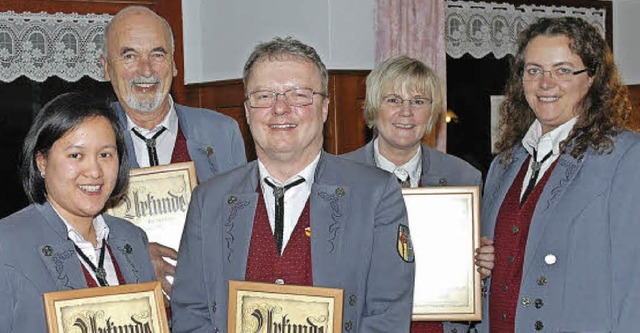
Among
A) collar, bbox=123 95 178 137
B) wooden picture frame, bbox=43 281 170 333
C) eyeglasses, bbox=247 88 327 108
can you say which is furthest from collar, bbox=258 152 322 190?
collar, bbox=123 95 178 137

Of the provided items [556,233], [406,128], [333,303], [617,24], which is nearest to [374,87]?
A: [406,128]

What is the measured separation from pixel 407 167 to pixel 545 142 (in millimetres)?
718

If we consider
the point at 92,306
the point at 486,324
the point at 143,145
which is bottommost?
the point at 486,324

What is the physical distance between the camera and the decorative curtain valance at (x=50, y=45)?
5789 mm

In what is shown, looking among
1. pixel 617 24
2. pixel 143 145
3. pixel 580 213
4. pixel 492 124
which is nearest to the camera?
pixel 580 213

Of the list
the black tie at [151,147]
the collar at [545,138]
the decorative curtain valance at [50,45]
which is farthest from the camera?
the decorative curtain valance at [50,45]

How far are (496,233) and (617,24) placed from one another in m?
5.50

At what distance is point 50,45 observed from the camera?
5945 millimetres

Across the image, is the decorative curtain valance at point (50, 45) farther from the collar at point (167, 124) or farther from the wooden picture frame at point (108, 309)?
the wooden picture frame at point (108, 309)

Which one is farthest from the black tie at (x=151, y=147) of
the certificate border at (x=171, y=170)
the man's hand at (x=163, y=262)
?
the man's hand at (x=163, y=262)

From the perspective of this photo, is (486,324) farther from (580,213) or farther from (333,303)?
(333,303)

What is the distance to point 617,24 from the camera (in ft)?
27.2

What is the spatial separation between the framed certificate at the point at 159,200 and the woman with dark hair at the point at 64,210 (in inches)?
16.9

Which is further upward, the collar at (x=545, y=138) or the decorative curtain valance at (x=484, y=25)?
the decorative curtain valance at (x=484, y=25)
